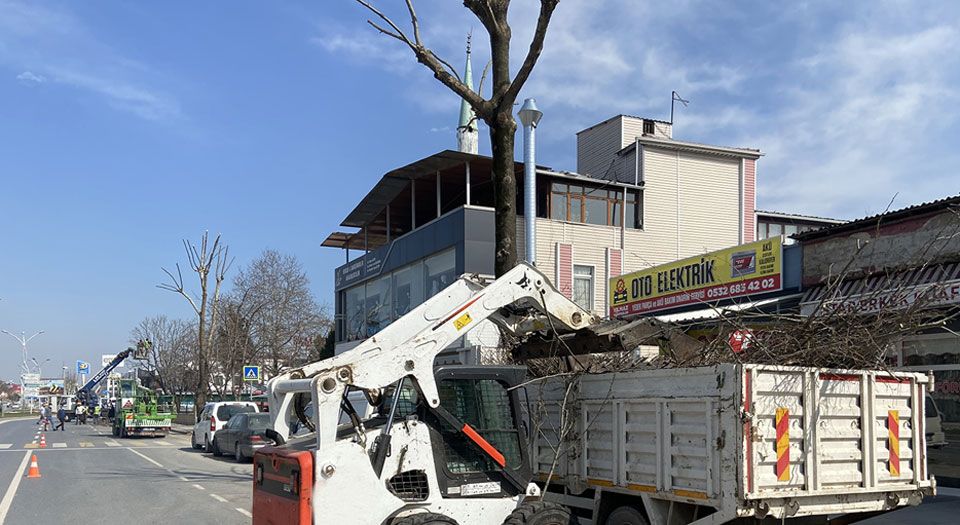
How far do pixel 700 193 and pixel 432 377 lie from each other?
2765cm

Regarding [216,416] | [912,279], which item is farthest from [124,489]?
[912,279]

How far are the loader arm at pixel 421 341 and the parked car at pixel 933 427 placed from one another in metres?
8.72

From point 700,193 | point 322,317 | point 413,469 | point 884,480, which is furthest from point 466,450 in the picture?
point 322,317


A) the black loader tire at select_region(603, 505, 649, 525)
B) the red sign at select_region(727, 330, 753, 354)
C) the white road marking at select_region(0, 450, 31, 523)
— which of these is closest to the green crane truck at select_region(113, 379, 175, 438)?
the white road marking at select_region(0, 450, 31, 523)

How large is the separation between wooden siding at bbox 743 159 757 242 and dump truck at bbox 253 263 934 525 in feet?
87.6

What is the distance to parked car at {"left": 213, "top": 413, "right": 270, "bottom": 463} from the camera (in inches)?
853

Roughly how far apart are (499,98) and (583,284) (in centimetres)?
1658

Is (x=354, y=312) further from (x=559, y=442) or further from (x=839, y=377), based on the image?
(x=839, y=377)

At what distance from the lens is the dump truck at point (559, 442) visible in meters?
6.20

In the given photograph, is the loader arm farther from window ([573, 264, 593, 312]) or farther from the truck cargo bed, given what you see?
window ([573, 264, 593, 312])

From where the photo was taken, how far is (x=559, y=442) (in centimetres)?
784

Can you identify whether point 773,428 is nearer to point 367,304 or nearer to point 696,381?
point 696,381

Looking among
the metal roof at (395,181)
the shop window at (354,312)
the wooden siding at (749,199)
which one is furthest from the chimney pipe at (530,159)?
the shop window at (354,312)

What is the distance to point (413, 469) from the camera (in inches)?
255
